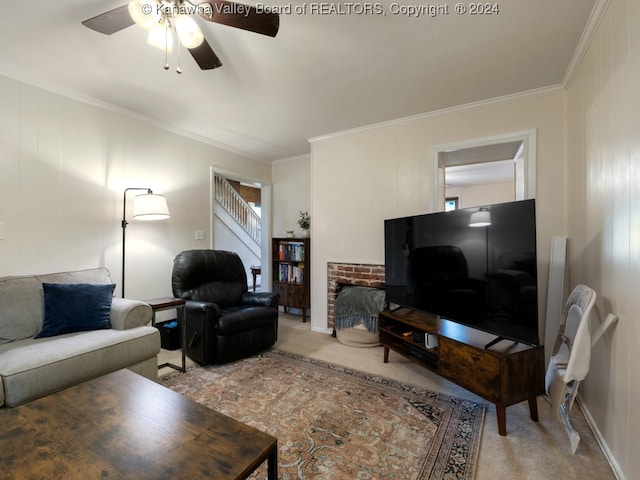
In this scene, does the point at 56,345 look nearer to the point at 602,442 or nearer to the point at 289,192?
the point at 602,442

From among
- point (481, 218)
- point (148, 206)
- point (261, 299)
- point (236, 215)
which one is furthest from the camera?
point (236, 215)

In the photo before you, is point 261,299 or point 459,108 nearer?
point 459,108

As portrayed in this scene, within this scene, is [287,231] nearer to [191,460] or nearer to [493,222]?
[493,222]

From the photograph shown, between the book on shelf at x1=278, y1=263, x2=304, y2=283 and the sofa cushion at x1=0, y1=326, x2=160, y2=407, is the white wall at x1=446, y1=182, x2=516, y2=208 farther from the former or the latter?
the sofa cushion at x1=0, y1=326, x2=160, y2=407

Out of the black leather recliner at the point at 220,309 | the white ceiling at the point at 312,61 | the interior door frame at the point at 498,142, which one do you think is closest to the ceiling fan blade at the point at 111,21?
the white ceiling at the point at 312,61

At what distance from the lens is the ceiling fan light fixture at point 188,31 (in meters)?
1.47

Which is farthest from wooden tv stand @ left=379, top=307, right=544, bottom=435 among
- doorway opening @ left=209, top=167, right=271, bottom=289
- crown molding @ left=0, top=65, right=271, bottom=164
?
doorway opening @ left=209, top=167, right=271, bottom=289

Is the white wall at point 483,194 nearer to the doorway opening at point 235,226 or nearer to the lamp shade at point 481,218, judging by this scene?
the doorway opening at point 235,226

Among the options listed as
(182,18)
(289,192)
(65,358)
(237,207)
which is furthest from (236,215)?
(182,18)

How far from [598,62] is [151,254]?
400 cm

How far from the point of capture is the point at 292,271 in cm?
434

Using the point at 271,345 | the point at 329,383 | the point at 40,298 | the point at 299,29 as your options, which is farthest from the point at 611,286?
the point at 40,298

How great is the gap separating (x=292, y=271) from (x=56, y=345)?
109 inches

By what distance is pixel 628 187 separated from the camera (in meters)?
1.41
